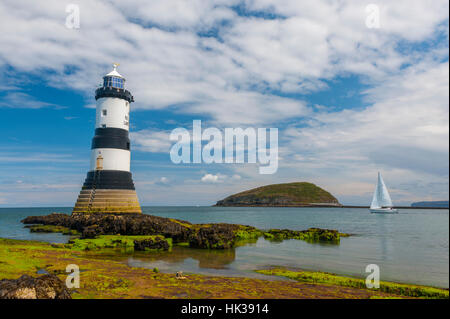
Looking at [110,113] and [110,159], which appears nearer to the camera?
[110,159]

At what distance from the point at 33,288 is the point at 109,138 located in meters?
49.2

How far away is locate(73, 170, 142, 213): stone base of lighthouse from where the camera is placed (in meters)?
55.4

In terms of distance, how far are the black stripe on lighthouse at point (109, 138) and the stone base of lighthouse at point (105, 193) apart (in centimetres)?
498

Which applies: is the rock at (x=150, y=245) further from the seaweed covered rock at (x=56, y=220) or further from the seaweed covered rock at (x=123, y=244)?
the seaweed covered rock at (x=56, y=220)

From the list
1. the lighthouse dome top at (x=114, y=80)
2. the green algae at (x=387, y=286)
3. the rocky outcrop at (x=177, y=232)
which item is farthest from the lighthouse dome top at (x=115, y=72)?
the green algae at (x=387, y=286)

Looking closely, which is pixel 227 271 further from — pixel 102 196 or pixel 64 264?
pixel 102 196

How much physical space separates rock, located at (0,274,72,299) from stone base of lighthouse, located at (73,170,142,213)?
4733cm

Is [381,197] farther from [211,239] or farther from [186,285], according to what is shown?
[186,285]

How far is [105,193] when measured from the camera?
2195 inches

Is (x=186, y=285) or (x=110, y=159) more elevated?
(x=110, y=159)

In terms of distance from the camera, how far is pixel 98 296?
13.4 meters

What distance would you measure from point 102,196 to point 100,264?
37.6 meters

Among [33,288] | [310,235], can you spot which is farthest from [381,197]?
[33,288]
